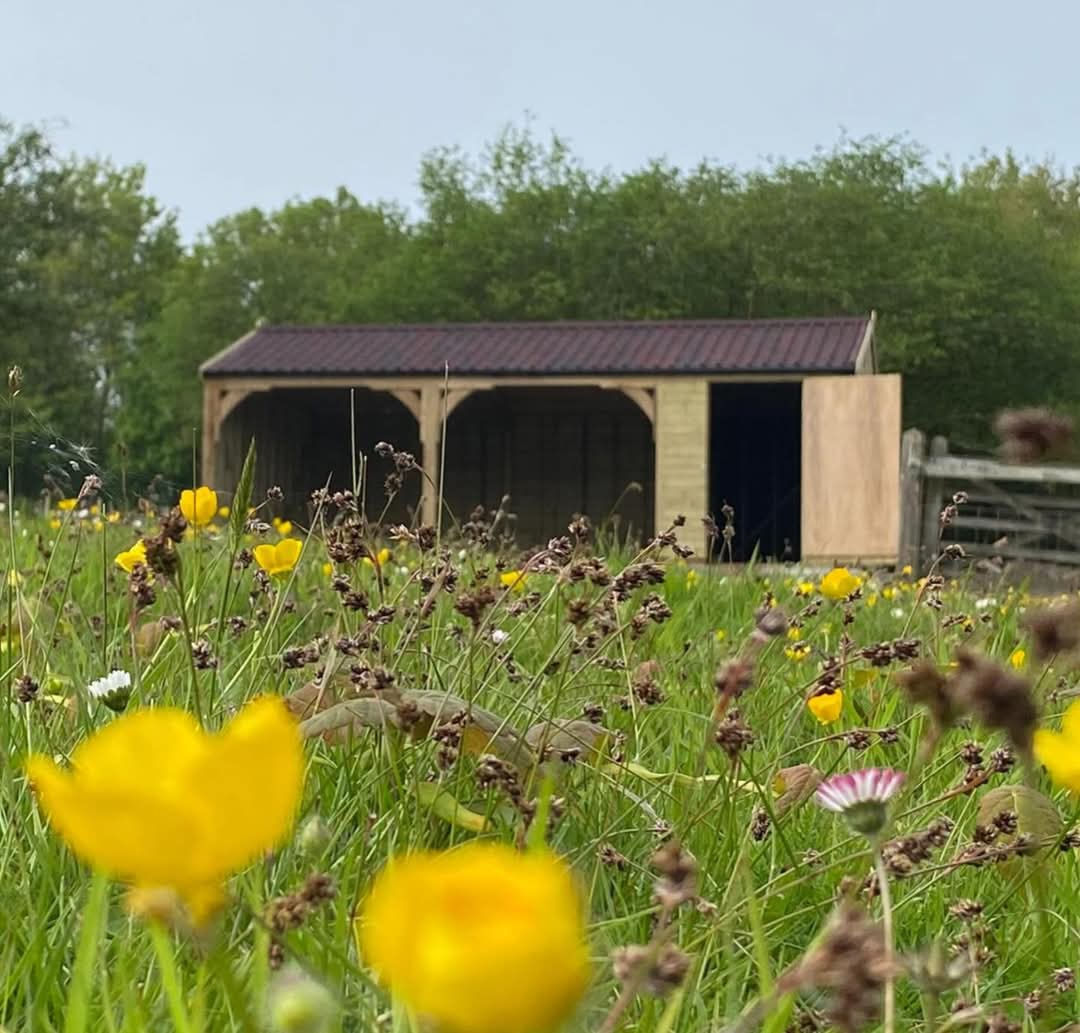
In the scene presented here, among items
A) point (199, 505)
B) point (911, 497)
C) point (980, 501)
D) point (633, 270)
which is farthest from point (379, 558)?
point (633, 270)

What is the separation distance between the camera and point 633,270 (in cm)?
2567

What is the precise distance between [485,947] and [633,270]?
85.0 feet

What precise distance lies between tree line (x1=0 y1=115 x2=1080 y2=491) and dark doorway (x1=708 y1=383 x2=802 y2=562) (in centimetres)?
751

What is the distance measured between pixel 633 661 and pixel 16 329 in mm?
23078

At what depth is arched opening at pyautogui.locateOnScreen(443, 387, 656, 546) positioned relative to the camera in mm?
16016

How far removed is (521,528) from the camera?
16609 millimetres

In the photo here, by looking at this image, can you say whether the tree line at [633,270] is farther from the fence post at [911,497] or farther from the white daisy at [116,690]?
the white daisy at [116,690]

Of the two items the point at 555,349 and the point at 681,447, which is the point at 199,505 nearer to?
the point at 681,447

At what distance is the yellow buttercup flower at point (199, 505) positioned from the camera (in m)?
1.57

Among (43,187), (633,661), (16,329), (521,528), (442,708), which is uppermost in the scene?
(43,187)

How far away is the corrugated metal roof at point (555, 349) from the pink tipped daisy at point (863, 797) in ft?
39.7

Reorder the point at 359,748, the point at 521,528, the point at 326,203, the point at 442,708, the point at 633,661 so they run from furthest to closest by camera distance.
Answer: the point at 326,203 < the point at 521,528 < the point at 633,661 < the point at 359,748 < the point at 442,708

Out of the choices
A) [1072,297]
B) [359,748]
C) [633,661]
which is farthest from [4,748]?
[1072,297]

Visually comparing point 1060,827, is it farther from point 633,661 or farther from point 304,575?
point 304,575
